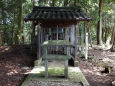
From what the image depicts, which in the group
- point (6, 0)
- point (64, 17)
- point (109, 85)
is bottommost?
point (109, 85)

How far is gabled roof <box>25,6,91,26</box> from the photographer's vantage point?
8.25m

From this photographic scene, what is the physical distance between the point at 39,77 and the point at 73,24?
424cm

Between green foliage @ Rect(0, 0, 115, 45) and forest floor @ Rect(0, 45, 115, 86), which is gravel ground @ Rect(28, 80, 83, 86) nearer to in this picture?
forest floor @ Rect(0, 45, 115, 86)

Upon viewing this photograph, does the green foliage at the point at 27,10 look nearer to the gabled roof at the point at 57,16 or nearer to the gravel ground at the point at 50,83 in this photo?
the gabled roof at the point at 57,16

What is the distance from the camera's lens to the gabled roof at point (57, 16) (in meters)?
8.25

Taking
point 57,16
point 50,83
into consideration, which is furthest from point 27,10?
point 50,83

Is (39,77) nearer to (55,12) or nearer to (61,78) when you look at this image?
(61,78)

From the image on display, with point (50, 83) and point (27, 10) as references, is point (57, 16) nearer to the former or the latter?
point (50, 83)

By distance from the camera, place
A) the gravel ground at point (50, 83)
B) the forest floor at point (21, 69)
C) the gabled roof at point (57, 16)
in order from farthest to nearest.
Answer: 1. the gabled roof at point (57, 16)
2. the forest floor at point (21, 69)
3. the gravel ground at point (50, 83)

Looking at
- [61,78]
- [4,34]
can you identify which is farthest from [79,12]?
[4,34]

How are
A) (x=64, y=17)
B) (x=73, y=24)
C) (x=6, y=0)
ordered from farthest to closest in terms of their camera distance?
(x=6, y=0) < (x=73, y=24) < (x=64, y=17)

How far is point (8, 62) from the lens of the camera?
870 centimetres

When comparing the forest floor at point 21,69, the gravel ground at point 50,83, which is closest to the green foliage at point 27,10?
the forest floor at point 21,69

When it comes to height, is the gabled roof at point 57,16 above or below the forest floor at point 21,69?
above
